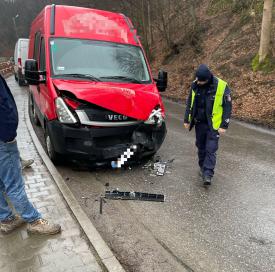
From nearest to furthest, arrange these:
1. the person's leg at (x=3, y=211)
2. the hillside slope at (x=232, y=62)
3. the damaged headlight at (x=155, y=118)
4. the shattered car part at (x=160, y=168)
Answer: the person's leg at (x=3, y=211), the damaged headlight at (x=155, y=118), the shattered car part at (x=160, y=168), the hillside slope at (x=232, y=62)

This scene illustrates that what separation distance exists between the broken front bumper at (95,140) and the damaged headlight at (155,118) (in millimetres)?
76

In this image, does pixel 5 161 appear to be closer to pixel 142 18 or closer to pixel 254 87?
pixel 254 87

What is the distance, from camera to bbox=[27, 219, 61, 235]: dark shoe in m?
3.69

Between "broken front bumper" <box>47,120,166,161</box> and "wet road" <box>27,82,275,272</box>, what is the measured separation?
43 cm

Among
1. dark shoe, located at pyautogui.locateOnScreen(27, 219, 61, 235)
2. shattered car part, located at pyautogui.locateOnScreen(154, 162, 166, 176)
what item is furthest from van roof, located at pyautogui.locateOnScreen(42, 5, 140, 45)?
dark shoe, located at pyautogui.locateOnScreen(27, 219, 61, 235)

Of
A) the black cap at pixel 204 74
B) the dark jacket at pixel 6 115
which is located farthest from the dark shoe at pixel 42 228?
the black cap at pixel 204 74

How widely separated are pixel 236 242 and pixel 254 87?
9.16 metres

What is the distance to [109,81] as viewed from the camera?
6.04 metres

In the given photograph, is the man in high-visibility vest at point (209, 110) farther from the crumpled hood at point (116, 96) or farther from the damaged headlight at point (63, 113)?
the damaged headlight at point (63, 113)

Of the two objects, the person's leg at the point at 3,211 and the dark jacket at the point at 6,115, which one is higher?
the dark jacket at the point at 6,115

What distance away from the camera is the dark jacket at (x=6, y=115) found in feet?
10.9

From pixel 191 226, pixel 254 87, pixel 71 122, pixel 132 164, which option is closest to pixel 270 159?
pixel 132 164

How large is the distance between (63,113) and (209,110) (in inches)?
87.7

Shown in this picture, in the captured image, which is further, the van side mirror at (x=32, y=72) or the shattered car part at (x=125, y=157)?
the van side mirror at (x=32, y=72)
